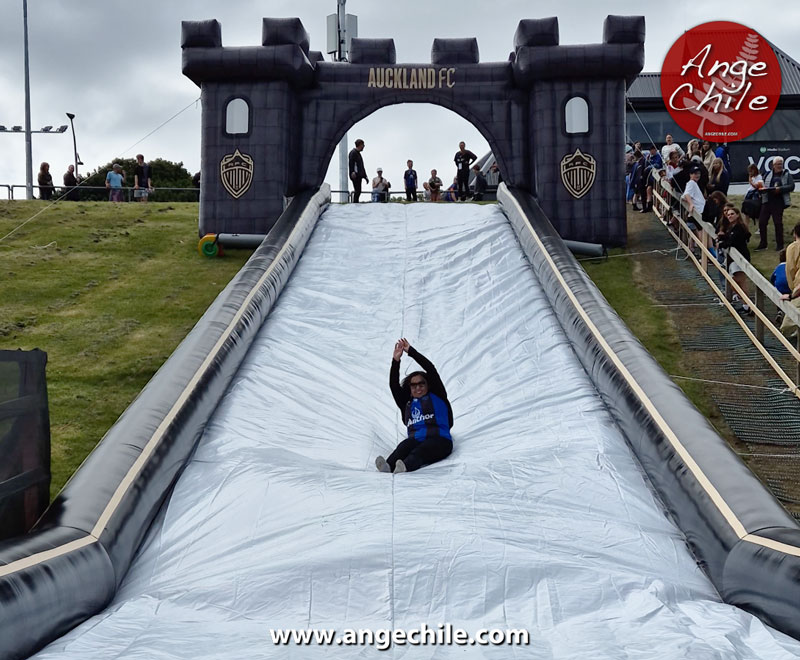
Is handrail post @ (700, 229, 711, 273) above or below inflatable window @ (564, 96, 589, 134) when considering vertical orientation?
below

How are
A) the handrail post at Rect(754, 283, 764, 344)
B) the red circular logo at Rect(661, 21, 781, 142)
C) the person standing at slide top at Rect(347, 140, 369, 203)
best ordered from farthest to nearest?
the red circular logo at Rect(661, 21, 781, 142) → the person standing at slide top at Rect(347, 140, 369, 203) → the handrail post at Rect(754, 283, 764, 344)

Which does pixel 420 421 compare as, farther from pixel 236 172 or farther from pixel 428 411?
pixel 236 172

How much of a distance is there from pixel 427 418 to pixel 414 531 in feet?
5.55

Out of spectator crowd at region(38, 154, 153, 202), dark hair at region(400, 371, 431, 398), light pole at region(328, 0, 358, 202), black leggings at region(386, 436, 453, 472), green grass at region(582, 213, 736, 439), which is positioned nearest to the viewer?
black leggings at region(386, 436, 453, 472)

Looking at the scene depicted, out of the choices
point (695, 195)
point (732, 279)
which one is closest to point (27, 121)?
point (695, 195)

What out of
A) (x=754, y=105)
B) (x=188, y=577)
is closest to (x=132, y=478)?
(x=188, y=577)

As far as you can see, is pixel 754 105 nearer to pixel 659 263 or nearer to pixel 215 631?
pixel 659 263

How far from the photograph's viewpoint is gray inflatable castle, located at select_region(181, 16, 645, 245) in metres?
14.9

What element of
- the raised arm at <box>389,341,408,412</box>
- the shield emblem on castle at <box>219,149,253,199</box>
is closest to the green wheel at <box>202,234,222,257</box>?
the shield emblem on castle at <box>219,149,253,199</box>

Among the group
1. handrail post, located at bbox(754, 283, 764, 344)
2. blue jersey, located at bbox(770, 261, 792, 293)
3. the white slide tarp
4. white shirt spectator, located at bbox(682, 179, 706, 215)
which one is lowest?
the white slide tarp

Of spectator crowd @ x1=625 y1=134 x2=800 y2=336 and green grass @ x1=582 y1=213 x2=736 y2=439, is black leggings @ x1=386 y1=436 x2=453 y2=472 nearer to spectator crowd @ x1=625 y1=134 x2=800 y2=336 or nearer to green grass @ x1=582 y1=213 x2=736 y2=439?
green grass @ x1=582 y1=213 x2=736 y2=439

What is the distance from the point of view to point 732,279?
34.8 ft

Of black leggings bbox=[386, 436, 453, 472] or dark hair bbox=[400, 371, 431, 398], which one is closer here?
black leggings bbox=[386, 436, 453, 472]

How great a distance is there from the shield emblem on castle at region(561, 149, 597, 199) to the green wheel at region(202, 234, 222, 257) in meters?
5.69
